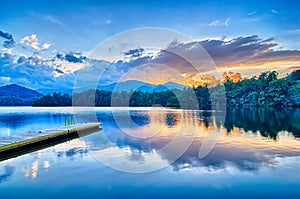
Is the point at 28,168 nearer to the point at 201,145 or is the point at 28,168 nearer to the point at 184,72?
the point at 201,145

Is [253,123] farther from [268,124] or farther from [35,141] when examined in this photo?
[35,141]

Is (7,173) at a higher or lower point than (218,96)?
lower

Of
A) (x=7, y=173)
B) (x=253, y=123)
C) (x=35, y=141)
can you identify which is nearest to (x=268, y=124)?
(x=253, y=123)

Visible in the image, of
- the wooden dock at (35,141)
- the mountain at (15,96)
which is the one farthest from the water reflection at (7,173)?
the mountain at (15,96)

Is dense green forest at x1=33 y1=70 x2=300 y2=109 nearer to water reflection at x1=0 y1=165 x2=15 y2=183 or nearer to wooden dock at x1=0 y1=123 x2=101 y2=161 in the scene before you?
wooden dock at x1=0 y1=123 x2=101 y2=161

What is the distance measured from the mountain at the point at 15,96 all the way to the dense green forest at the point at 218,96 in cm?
834

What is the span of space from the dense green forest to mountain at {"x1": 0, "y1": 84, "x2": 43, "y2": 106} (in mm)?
8344

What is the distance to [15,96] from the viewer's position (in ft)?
297

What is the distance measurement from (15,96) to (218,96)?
69.3m

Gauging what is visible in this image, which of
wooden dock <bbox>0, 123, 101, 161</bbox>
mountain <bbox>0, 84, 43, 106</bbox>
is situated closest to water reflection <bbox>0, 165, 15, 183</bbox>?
wooden dock <bbox>0, 123, 101, 161</bbox>

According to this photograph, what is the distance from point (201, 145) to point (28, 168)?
22.1 feet

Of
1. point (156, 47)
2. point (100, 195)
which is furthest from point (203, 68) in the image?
point (100, 195)

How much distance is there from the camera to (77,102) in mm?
79125

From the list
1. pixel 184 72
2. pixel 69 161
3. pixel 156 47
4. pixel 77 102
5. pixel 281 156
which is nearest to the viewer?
pixel 69 161
